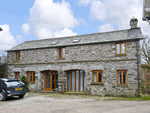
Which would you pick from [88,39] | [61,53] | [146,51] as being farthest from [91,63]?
[146,51]

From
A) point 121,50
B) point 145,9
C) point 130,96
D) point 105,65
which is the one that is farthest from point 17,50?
point 145,9

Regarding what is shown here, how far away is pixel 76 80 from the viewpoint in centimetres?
1591

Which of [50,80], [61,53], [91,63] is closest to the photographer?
[91,63]

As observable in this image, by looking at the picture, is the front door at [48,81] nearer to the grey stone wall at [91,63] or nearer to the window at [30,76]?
the grey stone wall at [91,63]

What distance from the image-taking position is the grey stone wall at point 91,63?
44.4 ft

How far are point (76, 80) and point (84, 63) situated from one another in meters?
1.93

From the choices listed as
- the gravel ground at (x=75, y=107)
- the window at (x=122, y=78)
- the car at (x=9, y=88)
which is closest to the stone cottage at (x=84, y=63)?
the window at (x=122, y=78)

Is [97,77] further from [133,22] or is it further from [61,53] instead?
[133,22]

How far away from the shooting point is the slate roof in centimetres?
1427

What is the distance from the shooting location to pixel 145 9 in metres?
4.99

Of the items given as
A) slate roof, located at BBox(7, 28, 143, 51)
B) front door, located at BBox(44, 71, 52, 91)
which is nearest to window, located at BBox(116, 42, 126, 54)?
slate roof, located at BBox(7, 28, 143, 51)

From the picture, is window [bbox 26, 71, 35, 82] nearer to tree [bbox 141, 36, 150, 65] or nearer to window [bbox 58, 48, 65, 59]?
window [bbox 58, 48, 65, 59]

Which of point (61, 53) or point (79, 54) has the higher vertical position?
point (61, 53)

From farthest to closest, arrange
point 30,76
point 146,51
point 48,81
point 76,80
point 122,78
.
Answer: point 146,51 < point 30,76 < point 48,81 < point 76,80 < point 122,78
